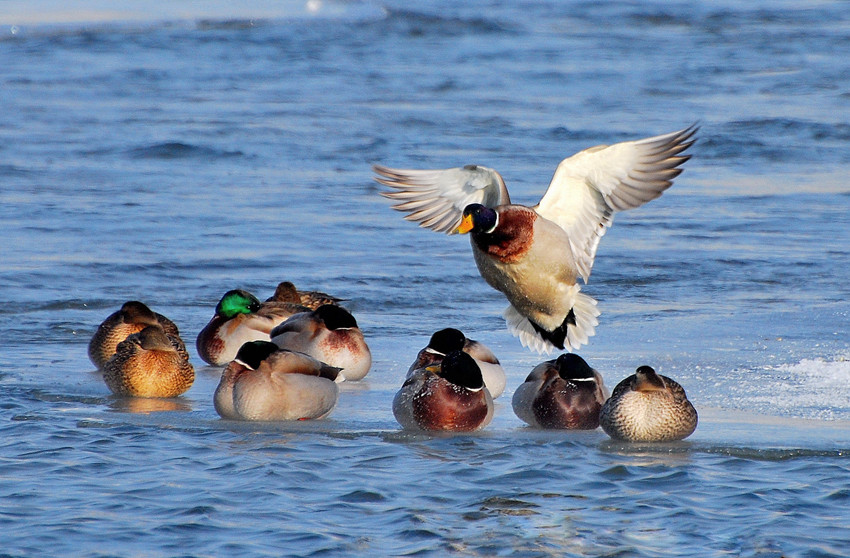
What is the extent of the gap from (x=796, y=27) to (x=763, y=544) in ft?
69.8

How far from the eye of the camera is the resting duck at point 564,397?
5953 mm

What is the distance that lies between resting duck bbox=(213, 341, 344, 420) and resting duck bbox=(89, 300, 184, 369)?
1.00 metres

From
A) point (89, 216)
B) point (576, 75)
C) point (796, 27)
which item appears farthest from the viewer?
point (796, 27)

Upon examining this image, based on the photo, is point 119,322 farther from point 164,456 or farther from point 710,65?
point 710,65

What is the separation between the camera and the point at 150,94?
61.0 ft

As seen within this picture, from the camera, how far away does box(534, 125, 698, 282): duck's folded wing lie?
22.8ft

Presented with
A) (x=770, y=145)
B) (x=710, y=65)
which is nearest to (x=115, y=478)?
(x=770, y=145)

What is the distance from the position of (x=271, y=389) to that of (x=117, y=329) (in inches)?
57.5

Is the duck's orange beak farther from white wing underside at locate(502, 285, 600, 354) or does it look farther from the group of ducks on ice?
white wing underside at locate(502, 285, 600, 354)

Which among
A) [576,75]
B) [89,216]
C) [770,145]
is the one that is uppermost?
[576,75]

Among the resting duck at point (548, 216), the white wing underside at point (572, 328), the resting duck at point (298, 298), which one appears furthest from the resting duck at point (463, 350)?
the resting duck at point (298, 298)

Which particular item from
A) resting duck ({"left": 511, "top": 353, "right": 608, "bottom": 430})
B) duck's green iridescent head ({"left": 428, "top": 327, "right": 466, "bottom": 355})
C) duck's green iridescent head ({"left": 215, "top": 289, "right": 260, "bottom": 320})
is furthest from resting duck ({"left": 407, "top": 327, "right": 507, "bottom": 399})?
duck's green iridescent head ({"left": 215, "top": 289, "right": 260, "bottom": 320})

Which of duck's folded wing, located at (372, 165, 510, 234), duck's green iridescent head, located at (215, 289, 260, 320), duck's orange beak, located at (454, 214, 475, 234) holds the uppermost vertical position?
duck's folded wing, located at (372, 165, 510, 234)

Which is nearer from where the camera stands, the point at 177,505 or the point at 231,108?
the point at 177,505
